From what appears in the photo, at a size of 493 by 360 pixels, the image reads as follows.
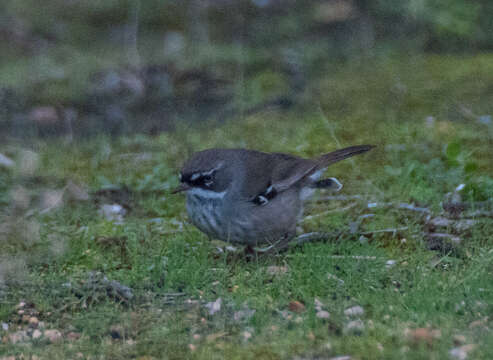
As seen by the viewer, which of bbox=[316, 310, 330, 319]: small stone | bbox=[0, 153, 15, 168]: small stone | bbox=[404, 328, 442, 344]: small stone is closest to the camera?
bbox=[404, 328, 442, 344]: small stone

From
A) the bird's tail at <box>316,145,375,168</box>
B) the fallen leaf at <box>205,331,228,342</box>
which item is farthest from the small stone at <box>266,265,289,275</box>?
the bird's tail at <box>316,145,375,168</box>

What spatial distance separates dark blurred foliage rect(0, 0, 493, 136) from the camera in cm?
979

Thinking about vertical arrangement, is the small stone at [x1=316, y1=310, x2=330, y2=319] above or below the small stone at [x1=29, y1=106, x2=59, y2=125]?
above

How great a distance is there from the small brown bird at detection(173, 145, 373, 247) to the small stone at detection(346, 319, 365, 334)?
156 cm

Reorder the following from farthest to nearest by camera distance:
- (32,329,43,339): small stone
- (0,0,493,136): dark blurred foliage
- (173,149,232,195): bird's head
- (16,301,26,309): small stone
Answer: (0,0,493,136): dark blurred foliage, (173,149,232,195): bird's head, (16,301,26,309): small stone, (32,329,43,339): small stone

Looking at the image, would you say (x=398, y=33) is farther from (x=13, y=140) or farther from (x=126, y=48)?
(x=13, y=140)

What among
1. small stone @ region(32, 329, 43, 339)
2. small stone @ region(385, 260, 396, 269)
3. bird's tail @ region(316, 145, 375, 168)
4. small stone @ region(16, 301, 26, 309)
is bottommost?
small stone @ region(16, 301, 26, 309)

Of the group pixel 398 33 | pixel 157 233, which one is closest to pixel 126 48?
pixel 398 33

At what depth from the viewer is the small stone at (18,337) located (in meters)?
4.52

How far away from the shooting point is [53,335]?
4.58m

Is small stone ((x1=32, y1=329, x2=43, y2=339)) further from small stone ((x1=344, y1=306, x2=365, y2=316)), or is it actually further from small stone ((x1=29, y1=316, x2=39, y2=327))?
small stone ((x1=344, y1=306, x2=365, y2=316))

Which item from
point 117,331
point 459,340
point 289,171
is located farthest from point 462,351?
point 289,171

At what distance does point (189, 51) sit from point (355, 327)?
7.99 metres

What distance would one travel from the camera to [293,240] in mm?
6012
